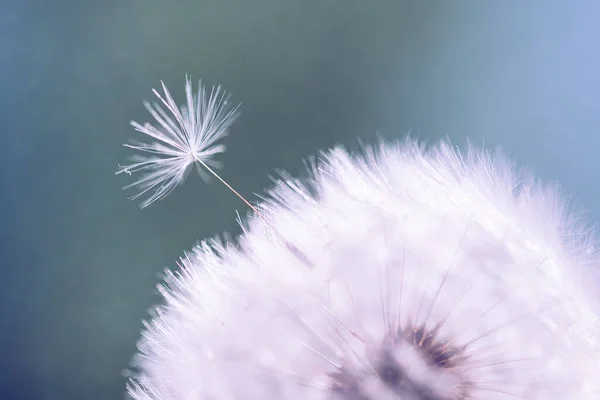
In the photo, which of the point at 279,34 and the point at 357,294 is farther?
the point at 279,34

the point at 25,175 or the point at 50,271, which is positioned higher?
the point at 25,175

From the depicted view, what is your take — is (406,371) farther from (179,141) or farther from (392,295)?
(179,141)

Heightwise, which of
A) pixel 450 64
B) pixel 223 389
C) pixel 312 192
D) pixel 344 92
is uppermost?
pixel 450 64

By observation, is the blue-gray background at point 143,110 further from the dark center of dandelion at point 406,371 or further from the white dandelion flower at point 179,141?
the dark center of dandelion at point 406,371

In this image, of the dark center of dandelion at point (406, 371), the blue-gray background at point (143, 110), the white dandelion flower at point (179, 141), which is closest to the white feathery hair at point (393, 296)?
the dark center of dandelion at point (406, 371)

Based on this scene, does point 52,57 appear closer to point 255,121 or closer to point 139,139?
point 139,139

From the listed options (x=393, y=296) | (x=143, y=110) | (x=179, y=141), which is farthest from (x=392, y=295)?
(x=143, y=110)

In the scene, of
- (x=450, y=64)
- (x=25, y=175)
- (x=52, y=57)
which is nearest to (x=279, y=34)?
(x=450, y=64)
